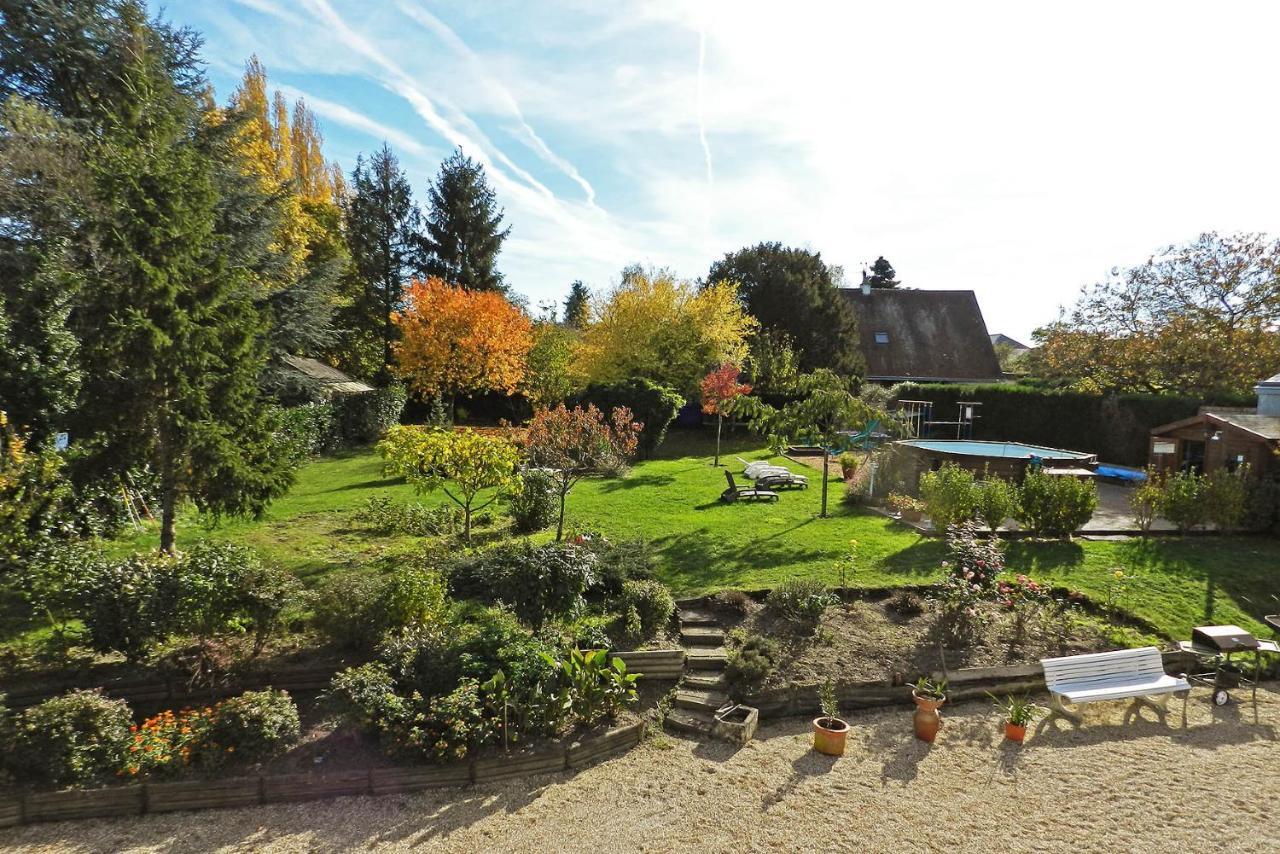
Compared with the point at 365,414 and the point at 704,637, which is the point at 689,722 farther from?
the point at 365,414

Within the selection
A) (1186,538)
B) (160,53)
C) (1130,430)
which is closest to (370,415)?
(160,53)

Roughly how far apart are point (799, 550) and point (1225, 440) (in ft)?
35.5

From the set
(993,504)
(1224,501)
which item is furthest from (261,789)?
(1224,501)

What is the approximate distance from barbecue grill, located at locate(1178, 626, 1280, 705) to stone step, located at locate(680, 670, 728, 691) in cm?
574

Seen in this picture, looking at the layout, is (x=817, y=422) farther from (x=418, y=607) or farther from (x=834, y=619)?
(x=418, y=607)

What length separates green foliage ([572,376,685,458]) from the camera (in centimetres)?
2178

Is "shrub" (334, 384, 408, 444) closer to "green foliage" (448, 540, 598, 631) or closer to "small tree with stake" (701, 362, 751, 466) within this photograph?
"small tree with stake" (701, 362, 751, 466)

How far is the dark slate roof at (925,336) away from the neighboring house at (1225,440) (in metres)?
19.8

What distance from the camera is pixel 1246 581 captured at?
33.0ft

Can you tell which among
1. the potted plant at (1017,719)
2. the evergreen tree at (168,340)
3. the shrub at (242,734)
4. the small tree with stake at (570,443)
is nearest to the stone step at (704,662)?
the potted plant at (1017,719)

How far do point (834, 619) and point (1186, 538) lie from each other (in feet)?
29.3

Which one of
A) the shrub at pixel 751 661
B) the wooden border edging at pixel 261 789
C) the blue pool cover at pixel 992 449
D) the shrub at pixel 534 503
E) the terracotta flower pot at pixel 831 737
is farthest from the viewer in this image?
the blue pool cover at pixel 992 449

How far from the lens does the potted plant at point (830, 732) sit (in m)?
6.15

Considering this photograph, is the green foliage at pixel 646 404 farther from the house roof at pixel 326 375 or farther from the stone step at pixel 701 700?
the stone step at pixel 701 700
